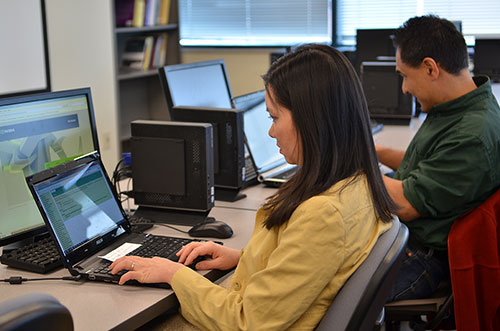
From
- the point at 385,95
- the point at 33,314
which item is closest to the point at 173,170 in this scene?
the point at 33,314

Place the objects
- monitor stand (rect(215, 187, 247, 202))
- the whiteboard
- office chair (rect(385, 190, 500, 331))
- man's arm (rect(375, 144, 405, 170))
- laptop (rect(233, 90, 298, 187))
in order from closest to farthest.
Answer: office chair (rect(385, 190, 500, 331)) → monitor stand (rect(215, 187, 247, 202)) → laptop (rect(233, 90, 298, 187)) → man's arm (rect(375, 144, 405, 170)) → the whiteboard

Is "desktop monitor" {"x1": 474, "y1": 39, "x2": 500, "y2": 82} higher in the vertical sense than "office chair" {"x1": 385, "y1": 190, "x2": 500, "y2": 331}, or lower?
higher

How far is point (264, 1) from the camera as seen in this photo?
5.19 m

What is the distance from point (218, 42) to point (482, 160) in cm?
386

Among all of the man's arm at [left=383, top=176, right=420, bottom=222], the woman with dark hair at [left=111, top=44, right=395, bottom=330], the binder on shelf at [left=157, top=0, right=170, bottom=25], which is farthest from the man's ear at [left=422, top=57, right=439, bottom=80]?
the binder on shelf at [left=157, top=0, right=170, bottom=25]

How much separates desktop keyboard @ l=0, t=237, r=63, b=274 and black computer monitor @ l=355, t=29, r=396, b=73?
8.77 feet

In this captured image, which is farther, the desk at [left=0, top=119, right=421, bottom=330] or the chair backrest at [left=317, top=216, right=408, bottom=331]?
the desk at [left=0, top=119, right=421, bottom=330]

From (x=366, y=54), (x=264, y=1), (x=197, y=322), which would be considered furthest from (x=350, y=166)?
(x=264, y=1)

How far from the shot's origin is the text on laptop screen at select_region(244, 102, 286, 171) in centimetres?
233

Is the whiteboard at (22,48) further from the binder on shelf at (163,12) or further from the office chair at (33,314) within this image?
the office chair at (33,314)

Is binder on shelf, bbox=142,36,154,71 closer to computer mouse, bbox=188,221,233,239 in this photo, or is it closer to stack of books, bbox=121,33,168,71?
stack of books, bbox=121,33,168,71

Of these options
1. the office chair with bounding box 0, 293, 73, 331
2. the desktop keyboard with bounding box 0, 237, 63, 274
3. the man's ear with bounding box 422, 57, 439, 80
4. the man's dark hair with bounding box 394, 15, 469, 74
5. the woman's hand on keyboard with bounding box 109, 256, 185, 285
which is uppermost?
the man's dark hair with bounding box 394, 15, 469, 74

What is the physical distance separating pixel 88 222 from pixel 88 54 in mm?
2929

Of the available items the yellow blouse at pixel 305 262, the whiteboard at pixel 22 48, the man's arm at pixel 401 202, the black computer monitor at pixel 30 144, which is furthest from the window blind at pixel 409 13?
the yellow blouse at pixel 305 262
